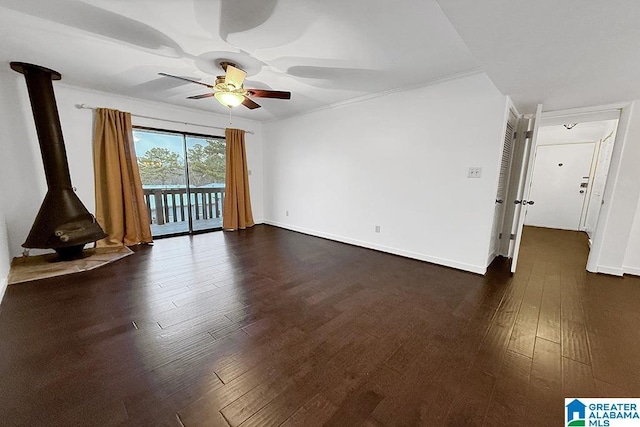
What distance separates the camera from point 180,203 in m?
5.22

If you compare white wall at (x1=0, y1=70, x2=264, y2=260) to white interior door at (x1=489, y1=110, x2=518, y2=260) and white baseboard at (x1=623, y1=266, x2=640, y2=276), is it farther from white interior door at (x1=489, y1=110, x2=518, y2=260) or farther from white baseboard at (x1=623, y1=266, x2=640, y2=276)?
white baseboard at (x1=623, y1=266, x2=640, y2=276)

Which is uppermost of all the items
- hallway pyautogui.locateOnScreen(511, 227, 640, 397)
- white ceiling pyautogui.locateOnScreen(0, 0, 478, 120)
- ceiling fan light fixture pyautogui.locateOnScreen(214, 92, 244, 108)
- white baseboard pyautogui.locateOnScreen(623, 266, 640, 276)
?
white ceiling pyautogui.locateOnScreen(0, 0, 478, 120)

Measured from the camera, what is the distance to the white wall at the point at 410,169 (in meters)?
2.82

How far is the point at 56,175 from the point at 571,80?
580cm

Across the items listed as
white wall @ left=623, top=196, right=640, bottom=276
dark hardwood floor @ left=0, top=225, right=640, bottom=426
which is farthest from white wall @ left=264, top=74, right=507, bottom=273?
white wall @ left=623, top=196, right=640, bottom=276

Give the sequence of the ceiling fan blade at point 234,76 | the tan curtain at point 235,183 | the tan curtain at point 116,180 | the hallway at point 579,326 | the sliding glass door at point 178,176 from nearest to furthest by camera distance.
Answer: the hallway at point 579,326, the ceiling fan blade at point 234,76, the tan curtain at point 116,180, the sliding glass door at point 178,176, the tan curtain at point 235,183

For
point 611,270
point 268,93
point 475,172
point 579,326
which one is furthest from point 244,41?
point 611,270

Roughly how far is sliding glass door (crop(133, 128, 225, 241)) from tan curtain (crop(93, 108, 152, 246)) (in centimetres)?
30

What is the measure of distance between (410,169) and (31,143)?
206 inches

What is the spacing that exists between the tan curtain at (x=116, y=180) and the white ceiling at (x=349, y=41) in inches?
29.8

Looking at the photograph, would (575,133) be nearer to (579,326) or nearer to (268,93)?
(579,326)

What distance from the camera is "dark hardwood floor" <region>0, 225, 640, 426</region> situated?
4.03 ft

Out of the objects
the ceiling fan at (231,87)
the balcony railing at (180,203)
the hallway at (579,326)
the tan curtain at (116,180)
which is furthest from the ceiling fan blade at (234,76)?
Result: the hallway at (579,326)

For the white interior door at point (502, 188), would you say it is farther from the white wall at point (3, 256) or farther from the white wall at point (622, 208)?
Answer: the white wall at point (3, 256)
